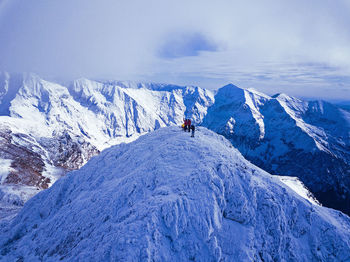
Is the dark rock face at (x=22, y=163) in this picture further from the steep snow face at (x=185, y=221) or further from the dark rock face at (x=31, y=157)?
the steep snow face at (x=185, y=221)

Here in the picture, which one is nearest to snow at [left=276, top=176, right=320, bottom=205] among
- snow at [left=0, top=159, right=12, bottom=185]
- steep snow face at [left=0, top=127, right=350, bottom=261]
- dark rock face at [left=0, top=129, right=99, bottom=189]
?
steep snow face at [left=0, top=127, right=350, bottom=261]

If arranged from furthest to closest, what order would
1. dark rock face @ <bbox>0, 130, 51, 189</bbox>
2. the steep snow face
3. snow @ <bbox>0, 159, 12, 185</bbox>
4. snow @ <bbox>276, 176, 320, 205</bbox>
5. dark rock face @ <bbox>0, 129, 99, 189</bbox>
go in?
dark rock face @ <bbox>0, 129, 99, 189</bbox>
dark rock face @ <bbox>0, 130, 51, 189</bbox>
snow @ <bbox>276, 176, 320, 205</bbox>
snow @ <bbox>0, 159, 12, 185</bbox>
the steep snow face

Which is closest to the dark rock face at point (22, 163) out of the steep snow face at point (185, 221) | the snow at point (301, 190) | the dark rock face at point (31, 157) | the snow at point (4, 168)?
the dark rock face at point (31, 157)

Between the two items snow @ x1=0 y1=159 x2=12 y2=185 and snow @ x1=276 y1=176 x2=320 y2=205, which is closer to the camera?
snow @ x1=0 y1=159 x2=12 y2=185

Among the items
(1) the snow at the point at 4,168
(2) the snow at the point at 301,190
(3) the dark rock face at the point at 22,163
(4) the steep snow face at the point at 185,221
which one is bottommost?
(2) the snow at the point at 301,190

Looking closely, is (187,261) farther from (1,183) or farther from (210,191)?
(1,183)

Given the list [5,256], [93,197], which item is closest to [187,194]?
[93,197]

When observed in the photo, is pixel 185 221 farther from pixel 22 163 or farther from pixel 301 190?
Answer: pixel 22 163

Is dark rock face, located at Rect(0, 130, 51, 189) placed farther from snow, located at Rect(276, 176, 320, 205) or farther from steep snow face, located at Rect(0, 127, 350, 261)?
snow, located at Rect(276, 176, 320, 205)
